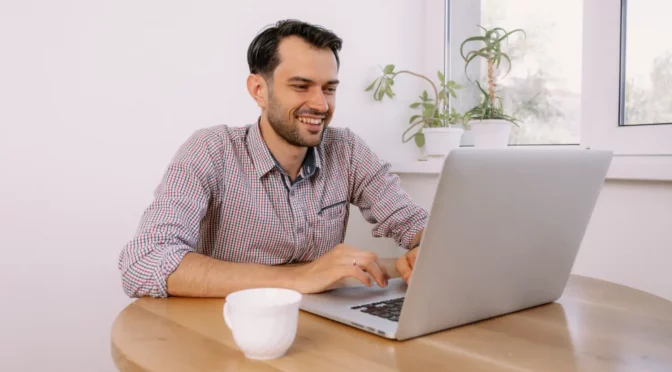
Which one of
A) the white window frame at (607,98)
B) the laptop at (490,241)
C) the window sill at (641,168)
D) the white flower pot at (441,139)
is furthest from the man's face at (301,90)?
the white window frame at (607,98)

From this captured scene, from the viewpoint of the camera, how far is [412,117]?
91.2 inches

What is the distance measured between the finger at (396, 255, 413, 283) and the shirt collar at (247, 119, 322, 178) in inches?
18.7

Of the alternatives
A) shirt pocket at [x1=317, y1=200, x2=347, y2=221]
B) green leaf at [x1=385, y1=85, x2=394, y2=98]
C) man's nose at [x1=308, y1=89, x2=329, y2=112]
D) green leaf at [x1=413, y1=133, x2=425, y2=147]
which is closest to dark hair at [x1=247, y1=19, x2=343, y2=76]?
man's nose at [x1=308, y1=89, x2=329, y2=112]

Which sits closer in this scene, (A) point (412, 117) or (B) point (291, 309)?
(B) point (291, 309)

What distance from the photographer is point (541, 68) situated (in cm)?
203

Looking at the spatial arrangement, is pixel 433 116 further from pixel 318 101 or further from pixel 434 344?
pixel 434 344

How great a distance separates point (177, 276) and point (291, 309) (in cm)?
40

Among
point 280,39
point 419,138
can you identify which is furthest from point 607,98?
point 280,39

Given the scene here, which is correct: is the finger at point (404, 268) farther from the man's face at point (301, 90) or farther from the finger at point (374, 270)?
the man's face at point (301, 90)

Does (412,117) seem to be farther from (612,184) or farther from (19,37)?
(19,37)

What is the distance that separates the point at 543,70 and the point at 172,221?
4.78 feet

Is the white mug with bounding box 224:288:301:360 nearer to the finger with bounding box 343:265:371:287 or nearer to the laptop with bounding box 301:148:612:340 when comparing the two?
the laptop with bounding box 301:148:612:340

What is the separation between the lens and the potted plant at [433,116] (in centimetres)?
217

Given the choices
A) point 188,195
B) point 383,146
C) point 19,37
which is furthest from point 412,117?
point 19,37
